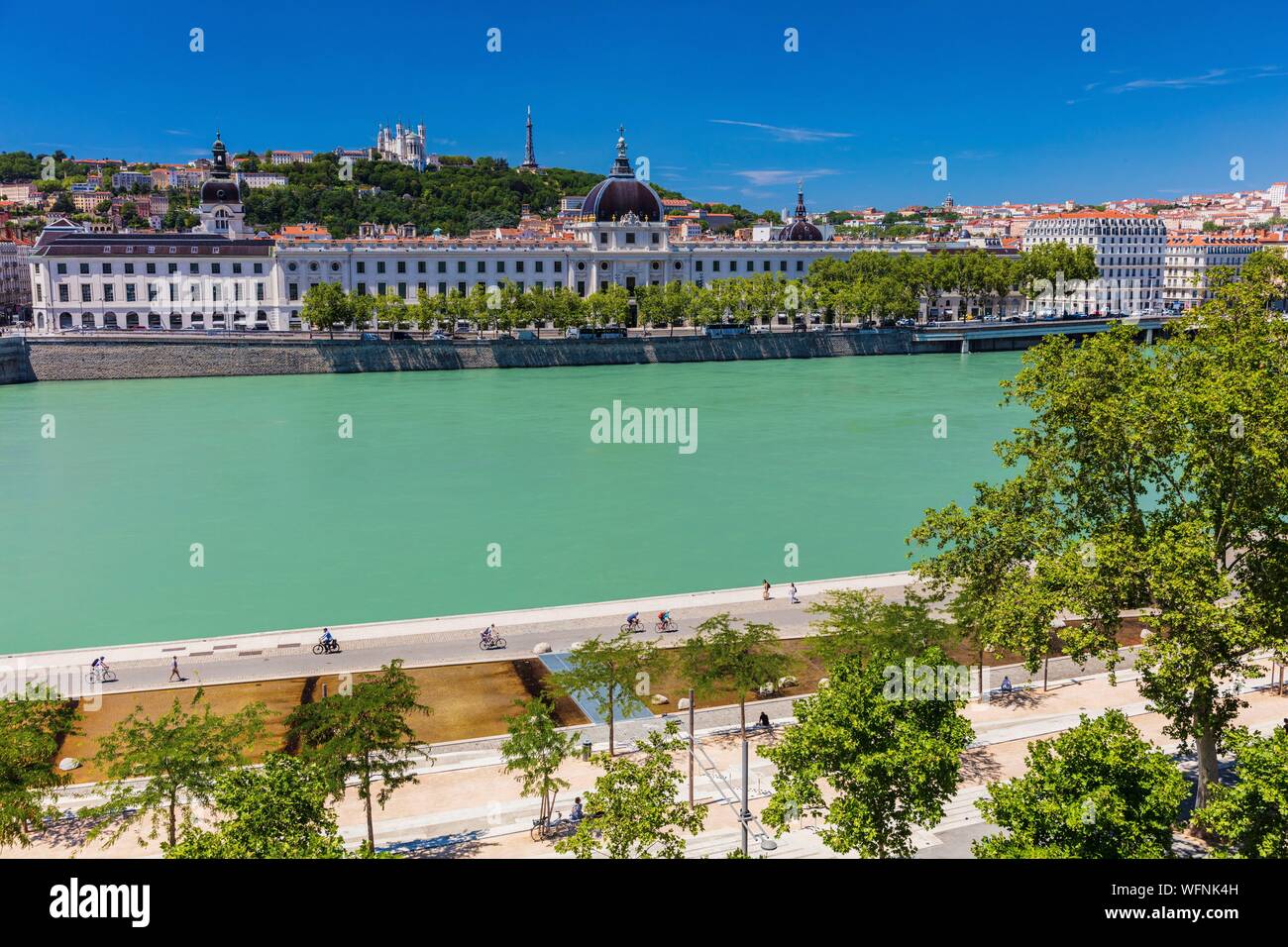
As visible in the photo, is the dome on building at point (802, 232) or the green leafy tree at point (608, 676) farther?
the dome on building at point (802, 232)

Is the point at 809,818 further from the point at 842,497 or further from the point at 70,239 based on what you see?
the point at 70,239

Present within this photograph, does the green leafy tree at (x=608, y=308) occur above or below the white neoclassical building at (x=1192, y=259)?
below

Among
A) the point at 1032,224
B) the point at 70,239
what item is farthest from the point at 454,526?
the point at 1032,224

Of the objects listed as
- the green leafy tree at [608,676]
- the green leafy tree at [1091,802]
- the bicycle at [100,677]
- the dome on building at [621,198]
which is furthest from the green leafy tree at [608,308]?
the green leafy tree at [1091,802]

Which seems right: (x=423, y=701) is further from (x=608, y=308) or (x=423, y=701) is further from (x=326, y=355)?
(x=608, y=308)

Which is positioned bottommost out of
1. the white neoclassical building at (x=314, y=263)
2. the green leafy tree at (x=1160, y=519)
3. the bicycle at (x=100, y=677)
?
the bicycle at (x=100, y=677)

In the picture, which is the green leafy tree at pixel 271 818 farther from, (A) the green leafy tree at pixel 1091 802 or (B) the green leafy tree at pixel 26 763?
(A) the green leafy tree at pixel 1091 802
